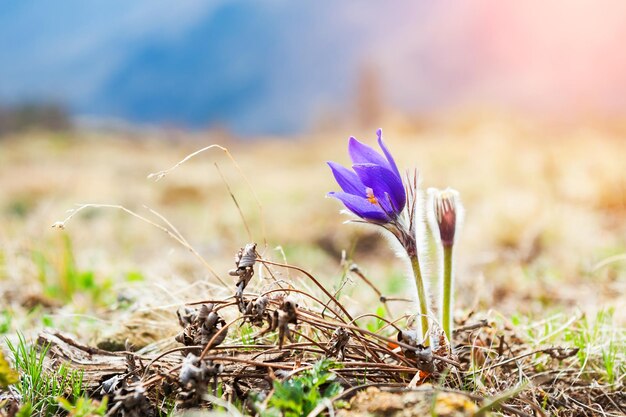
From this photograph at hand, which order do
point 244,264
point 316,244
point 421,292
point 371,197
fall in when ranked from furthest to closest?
1. point 316,244
2. point 421,292
3. point 371,197
4. point 244,264

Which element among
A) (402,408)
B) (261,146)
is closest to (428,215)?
(402,408)

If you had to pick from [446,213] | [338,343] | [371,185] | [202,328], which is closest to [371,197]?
[371,185]

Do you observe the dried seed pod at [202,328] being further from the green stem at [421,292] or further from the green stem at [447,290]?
the green stem at [447,290]

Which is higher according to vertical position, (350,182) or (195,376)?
(350,182)

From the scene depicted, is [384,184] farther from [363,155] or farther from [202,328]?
[202,328]

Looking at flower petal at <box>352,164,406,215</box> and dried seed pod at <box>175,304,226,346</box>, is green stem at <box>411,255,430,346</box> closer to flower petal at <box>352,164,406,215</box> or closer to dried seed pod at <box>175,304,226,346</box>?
flower petal at <box>352,164,406,215</box>

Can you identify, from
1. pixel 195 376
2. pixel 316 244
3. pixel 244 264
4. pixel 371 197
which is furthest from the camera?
pixel 316 244

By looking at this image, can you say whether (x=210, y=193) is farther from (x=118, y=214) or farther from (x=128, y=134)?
(x=128, y=134)
